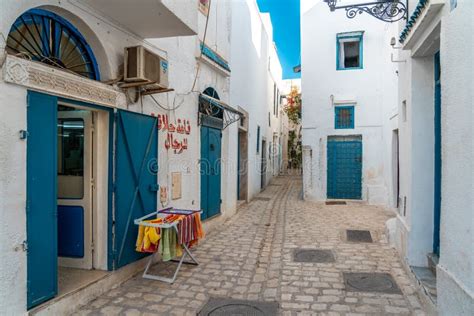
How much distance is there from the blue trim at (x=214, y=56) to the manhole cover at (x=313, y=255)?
4361 mm

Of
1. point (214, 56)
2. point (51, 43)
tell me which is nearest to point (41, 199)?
point (51, 43)

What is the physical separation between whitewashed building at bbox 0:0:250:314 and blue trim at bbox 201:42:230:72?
0.11 meters

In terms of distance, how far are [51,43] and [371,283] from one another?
4.85 metres

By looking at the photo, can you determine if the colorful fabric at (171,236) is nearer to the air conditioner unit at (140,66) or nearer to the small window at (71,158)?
the small window at (71,158)

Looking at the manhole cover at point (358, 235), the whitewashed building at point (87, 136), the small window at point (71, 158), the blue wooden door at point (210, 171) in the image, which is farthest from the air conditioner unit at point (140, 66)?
the manhole cover at point (358, 235)

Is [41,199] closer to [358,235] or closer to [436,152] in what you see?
[436,152]

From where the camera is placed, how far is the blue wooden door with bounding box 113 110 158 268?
4.71 metres

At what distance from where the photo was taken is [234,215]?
32.8ft

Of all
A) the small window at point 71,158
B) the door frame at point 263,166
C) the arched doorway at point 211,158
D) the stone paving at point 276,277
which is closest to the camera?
the stone paving at point 276,277

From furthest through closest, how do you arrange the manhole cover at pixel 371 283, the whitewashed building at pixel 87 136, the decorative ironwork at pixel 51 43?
1. the manhole cover at pixel 371 283
2. the decorative ironwork at pixel 51 43
3. the whitewashed building at pixel 87 136

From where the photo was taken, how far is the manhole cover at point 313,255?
5879 millimetres

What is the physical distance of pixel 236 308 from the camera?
4.09 metres

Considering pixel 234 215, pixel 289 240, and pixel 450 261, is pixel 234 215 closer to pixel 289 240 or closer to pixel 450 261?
pixel 289 240

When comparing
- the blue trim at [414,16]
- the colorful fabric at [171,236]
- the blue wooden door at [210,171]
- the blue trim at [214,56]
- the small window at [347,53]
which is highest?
the small window at [347,53]
